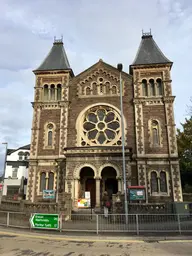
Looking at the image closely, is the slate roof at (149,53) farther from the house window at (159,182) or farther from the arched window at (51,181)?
the arched window at (51,181)

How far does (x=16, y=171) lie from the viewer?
47562 millimetres

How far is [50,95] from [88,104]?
517 centimetres

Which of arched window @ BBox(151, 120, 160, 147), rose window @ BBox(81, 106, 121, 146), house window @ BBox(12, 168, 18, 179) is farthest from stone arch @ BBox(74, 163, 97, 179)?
house window @ BBox(12, 168, 18, 179)

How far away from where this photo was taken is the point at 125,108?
1069 inches

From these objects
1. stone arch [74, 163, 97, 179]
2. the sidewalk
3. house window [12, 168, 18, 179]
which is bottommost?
the sidewalk

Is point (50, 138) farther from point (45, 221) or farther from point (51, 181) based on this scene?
point (45, 221)

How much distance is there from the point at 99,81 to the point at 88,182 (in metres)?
12.5

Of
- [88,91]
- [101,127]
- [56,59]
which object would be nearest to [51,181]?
[101,127]

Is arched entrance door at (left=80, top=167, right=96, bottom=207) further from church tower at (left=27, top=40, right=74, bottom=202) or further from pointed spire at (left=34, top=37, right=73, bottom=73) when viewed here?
pointed spire at (left=34, top=37, right=73, bottom=73)

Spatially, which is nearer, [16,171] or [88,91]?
[88,91]

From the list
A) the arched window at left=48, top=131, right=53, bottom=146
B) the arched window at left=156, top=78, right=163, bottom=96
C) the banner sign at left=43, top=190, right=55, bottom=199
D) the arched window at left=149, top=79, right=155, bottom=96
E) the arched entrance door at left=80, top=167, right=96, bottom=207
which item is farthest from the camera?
the arched window at left=149, top=79, right=155, bottom=96

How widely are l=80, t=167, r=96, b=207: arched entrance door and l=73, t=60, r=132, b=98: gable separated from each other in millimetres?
9357

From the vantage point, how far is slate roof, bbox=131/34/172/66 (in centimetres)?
2883

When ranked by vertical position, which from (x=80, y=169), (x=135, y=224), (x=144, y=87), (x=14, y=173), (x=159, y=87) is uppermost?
(x=144, y=87)
